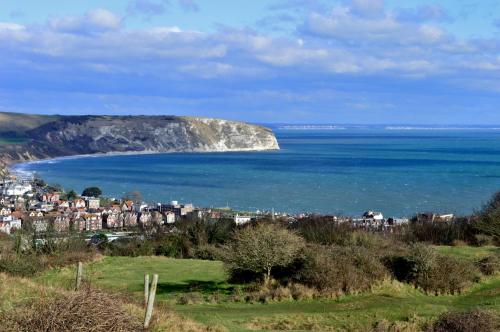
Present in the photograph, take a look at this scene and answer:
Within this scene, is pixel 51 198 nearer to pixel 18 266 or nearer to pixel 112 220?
pixel 112 220

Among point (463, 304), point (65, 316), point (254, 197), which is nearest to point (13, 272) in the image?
point (65, 316)

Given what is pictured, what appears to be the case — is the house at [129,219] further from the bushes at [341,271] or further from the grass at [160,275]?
the bushes at [341,271]

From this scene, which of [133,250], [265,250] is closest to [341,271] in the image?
[265,250]

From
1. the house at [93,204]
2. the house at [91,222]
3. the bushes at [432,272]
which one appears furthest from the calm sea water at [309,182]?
the bushes at [432,272]

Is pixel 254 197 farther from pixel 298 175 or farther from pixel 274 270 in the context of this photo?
pixel 274 270

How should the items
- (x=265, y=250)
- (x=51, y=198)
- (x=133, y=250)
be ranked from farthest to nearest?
(x=51, y=198) → (x=133, y=250) → (x=265, y=250)

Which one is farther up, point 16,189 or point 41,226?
point 41,226
